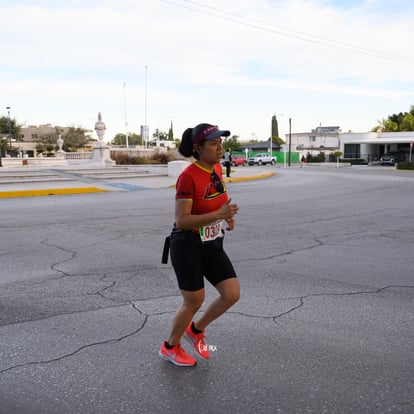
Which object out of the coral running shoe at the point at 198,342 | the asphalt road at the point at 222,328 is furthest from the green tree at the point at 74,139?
the coral running shoe at the point at 198,342

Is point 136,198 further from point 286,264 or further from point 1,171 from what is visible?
point 1,171

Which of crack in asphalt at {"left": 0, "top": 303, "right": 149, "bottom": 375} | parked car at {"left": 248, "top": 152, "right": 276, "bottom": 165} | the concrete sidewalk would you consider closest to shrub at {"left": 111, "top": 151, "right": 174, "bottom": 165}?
the concrete sidewalk

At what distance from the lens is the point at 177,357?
11.4 ft

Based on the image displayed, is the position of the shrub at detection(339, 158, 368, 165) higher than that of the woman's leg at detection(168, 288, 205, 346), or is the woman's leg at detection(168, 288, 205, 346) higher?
the shrub at detection(339, 158, 368, 165)

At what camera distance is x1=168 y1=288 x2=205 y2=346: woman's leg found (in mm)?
3336

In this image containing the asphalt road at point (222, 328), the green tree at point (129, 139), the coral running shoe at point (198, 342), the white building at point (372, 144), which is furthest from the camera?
the green tree at point (129, 139)

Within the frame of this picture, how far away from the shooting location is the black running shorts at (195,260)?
10.7 feet

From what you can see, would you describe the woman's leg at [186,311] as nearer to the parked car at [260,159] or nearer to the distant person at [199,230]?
the distant person at [199,230]

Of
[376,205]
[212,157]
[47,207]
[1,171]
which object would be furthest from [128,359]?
[1,171]

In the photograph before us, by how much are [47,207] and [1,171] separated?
1197 cm

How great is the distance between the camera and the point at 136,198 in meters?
15.5

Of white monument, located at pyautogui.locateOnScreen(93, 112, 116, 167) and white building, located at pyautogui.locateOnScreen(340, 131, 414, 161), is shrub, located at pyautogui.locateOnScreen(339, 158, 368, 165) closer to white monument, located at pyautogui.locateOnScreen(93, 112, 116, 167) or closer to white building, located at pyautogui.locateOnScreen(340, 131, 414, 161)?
white building, located at pyautogui.locateOnScreen(340, 131, 414, 161)

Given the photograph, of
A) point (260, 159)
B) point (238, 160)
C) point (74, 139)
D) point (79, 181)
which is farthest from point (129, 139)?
point (79, 181)

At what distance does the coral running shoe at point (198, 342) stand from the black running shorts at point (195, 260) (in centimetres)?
49
